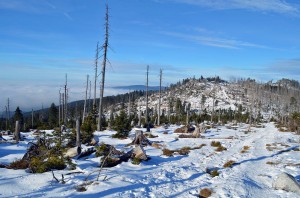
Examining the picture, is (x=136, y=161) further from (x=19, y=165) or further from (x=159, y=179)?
(x=19, y=165)

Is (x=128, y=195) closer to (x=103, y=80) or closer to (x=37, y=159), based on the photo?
(x=37, y=159)

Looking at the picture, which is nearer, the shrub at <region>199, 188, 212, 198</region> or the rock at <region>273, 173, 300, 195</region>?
the shrub at <region>199, 188, 212, 198</region>

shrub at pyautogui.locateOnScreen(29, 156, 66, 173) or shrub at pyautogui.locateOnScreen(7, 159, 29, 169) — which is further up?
shrub at pyautogui.locateOnScreen(29, 156, 66, 173)

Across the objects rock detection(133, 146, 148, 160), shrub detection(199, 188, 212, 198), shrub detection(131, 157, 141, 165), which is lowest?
shrub detection(199, 188, 212, 198)

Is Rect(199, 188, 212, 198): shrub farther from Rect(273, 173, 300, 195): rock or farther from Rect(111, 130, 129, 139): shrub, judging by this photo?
Rect(111, 130, 129, 139): shrub

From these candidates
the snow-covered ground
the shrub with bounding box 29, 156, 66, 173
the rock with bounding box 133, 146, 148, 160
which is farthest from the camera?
the rock with bounding box 133, 146, 148, 160

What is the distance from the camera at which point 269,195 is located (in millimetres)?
12297

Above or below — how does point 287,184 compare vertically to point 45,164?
below

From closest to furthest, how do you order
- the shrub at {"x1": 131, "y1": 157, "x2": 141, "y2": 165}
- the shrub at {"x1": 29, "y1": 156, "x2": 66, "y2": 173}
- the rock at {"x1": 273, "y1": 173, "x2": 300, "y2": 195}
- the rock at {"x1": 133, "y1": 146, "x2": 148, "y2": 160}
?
the rock at {"x1": 273, "y1": 173, "x2": 300, "y2": 195} → the shrub at {"x1": 29, "y1": 156, "x2": 66, "y2": 173} → the shrub at {"x1": 131, "y1": 157, "x2": 141, "y2": 165} → the rock at {"x1": 133, "y1": 146, "x2": 148, "y2": 160}

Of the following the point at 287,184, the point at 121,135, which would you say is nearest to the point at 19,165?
the point at 287,184

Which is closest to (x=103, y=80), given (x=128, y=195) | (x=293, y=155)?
(x=293, y=155)

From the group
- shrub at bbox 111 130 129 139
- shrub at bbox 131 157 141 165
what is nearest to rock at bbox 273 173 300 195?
shrub at bbox 131 157 141 165

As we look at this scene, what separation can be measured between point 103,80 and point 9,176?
79.5 feet

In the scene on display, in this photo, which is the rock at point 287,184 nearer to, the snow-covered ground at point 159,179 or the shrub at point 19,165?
the snow-covered ground at point 159,179
